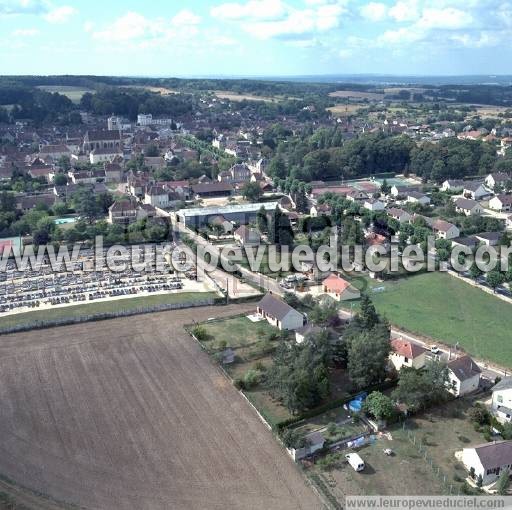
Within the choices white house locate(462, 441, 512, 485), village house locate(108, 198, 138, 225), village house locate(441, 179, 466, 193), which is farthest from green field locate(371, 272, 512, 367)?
village house locate(441, 179, 466, 193)

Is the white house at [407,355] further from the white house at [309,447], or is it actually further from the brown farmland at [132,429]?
the brown farmland at [132,429]

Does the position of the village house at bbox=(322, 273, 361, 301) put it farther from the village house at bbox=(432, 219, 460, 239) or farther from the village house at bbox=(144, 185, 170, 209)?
the village house at bbox=(144, 185, 170, 209)

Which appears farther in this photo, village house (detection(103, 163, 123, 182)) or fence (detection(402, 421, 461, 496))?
village house (detection(103, 163, 123, 182))

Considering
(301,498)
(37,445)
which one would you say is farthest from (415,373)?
(37,445)

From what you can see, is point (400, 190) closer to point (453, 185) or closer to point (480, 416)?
point (453, 185)

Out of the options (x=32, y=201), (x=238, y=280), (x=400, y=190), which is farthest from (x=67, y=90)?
(x=238, y=280)

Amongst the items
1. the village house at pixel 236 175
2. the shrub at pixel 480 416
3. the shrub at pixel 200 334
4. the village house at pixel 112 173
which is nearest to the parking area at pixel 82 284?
the shrub at pixel 200 334
